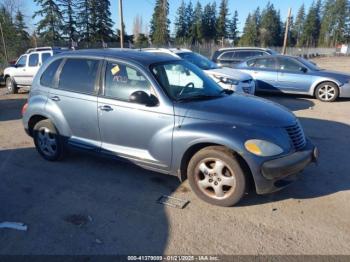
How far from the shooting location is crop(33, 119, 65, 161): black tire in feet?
16.8

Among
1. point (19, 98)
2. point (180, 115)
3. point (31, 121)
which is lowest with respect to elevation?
point (19, 98)

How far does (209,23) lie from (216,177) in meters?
80.8

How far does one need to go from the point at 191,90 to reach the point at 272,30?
90209 millimetres

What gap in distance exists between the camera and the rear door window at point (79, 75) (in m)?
4.61

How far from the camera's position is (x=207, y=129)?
12.3 ft

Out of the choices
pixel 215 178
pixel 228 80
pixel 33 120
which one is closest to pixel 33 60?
pixel 228 80

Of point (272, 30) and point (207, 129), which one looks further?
point (272, 30)

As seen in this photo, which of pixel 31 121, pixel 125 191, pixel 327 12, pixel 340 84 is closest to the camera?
pixel 125 191

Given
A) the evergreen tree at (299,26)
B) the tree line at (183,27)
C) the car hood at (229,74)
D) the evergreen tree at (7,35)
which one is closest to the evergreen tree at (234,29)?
the tree line at (183,27)

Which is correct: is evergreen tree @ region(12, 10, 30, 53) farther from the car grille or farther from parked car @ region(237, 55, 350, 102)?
the car grille

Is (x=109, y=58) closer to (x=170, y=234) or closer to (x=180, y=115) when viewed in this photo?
(x=180, y=115)

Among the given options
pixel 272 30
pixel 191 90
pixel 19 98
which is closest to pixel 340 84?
pixel 191 90

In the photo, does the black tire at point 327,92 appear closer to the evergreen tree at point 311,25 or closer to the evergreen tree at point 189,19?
the evergreen tree at point 189,19

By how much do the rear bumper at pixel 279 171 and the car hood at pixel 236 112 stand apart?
16.9 inches
